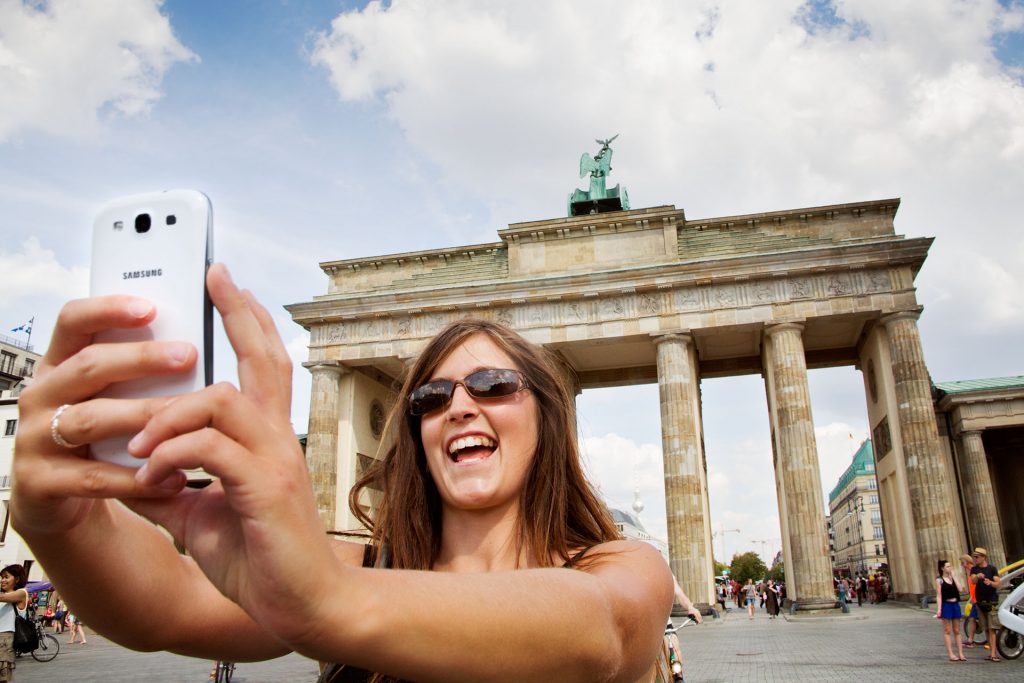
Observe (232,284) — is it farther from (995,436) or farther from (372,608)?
(995,436)

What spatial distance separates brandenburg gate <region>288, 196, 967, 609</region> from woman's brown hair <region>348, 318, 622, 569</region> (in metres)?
21.3

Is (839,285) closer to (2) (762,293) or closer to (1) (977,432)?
(2) (762,293)

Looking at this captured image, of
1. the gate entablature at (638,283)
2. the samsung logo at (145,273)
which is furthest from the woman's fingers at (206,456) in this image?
the gate entablature at (638,283)

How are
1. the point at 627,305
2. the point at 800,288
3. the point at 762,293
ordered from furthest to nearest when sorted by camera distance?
1. the point at 627,305
2. the point at 762,293
3. the point at 800,288

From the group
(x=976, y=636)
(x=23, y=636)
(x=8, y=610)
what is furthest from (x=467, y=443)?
(x=976, y=636)

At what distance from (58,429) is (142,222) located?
0.32 m

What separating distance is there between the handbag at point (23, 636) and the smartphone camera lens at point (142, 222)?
881cm

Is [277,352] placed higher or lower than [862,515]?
lower

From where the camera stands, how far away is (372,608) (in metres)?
0.92

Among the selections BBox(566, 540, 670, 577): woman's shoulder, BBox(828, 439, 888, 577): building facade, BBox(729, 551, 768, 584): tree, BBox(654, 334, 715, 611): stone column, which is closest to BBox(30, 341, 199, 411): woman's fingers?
BBox(566, 540, 670, 577): woman's shoulder

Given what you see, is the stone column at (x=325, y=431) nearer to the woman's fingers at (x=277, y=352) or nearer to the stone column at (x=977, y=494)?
the stone column at (x=977, y=494)

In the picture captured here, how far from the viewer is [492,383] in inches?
73.8

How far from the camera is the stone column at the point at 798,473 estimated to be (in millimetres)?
23922

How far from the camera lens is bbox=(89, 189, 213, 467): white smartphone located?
98 cm
